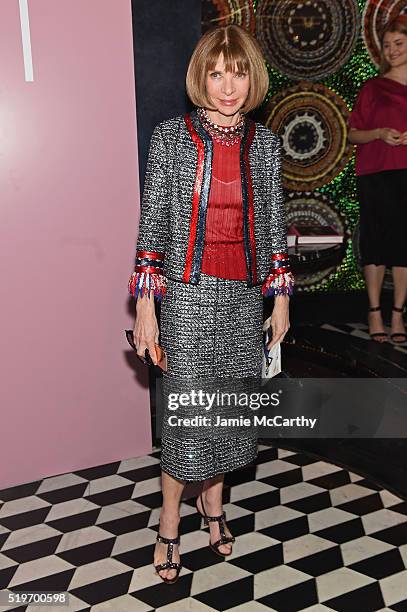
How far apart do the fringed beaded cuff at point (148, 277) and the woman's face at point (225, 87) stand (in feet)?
1.78

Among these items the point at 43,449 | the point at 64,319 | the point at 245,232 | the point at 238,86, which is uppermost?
the point at 238,86

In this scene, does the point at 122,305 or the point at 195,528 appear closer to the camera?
the point at 195,528

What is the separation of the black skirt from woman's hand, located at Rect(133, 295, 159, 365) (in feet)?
9.64

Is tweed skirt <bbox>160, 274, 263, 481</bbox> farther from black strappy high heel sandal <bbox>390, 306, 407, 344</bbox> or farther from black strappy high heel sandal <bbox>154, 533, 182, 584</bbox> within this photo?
black strappy high heel sandal <bbox>390, 306, 407, 344</bbox>

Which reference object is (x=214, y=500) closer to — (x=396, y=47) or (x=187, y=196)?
(x=187, y=196)

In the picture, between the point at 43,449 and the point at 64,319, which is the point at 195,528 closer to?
the point at 43,449

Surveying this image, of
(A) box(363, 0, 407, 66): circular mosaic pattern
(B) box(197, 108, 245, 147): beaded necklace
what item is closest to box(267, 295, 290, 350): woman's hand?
(B) box(197, 108, 245, 147): beaded necklace

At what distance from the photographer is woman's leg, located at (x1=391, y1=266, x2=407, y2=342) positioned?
5.27 meters

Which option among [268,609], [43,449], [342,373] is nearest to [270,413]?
[342,373]

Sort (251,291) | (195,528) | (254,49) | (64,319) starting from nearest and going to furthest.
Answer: (254,49) < (251,291) < (195,528) < (64,319)

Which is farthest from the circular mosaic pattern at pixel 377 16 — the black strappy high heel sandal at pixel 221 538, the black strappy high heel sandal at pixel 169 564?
the black strappy high heel sandal at pixel 169 564

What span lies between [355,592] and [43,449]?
1.51 meters

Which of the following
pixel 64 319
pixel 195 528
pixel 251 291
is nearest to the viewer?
pixel 251 291

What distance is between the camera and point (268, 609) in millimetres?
2650
